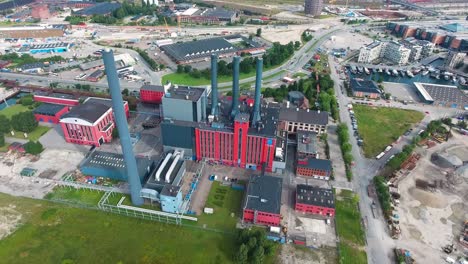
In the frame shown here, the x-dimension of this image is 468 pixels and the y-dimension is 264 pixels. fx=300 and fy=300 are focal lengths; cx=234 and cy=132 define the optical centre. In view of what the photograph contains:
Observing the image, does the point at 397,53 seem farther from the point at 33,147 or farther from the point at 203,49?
the point at 33,147

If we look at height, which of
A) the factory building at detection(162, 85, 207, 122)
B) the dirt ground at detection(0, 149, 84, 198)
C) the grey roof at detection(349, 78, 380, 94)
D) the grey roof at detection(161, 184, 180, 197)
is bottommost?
the dirt ground at detection(0, 149, 84, 198)

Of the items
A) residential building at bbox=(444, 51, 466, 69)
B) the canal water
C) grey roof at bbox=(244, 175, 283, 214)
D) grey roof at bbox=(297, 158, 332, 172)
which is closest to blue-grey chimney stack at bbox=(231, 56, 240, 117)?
grey roof at bbox=(244, 175, 283, 214)

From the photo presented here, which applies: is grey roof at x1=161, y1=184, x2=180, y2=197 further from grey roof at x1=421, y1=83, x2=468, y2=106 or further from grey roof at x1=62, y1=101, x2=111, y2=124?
grey roof at x1=421, y1=83, x2=468, y2=106

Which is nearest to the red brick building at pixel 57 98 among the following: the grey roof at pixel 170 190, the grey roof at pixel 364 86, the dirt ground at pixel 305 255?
the grey roof at pixel 170 190

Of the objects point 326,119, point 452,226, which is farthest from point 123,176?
point 452,226

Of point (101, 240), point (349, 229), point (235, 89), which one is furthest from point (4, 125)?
point (349, 229)

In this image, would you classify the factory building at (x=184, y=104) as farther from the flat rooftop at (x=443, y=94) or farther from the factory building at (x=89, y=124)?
the flat rooftop at (x=443, y=94)
